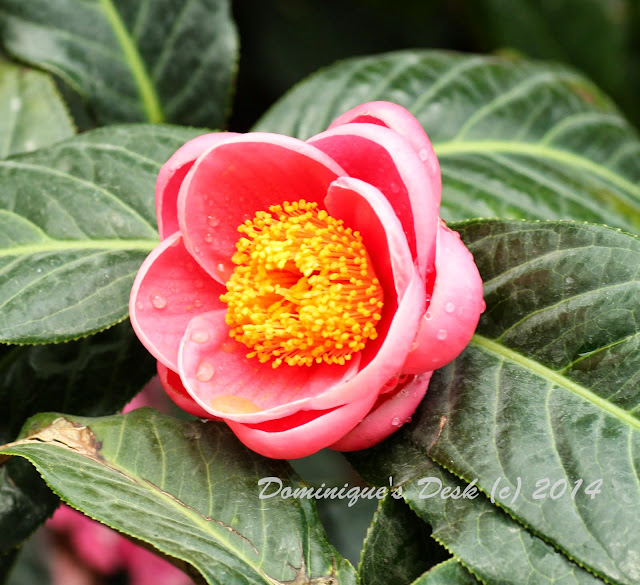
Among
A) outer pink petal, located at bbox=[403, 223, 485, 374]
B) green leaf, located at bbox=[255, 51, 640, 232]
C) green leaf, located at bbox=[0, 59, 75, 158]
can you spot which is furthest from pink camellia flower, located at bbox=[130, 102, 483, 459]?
green leaf, located at bbox=[0, 59, 75, 158]

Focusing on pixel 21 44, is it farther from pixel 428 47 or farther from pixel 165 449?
pixel 428 47

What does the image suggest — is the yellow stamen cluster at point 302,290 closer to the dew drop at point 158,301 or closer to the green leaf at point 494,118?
the dew drop at point 158,301

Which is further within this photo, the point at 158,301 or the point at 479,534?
the point at 158,301

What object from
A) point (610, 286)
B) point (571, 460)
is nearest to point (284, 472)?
point (571, 460)

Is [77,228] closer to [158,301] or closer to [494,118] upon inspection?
[158,301]

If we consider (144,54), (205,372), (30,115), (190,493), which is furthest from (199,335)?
(144,54)

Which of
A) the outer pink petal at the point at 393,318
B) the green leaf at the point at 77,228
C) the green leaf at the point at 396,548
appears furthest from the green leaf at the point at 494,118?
the green leaf at the point at 396,548
